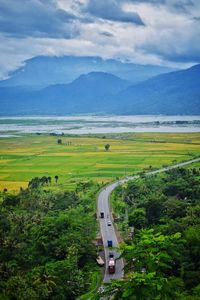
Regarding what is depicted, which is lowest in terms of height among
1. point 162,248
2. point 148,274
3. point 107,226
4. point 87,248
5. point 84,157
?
point 148,274

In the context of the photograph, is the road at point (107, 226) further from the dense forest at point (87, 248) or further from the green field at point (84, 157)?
the green field at point (84, 157)

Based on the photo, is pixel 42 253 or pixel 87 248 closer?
pixel 42 253

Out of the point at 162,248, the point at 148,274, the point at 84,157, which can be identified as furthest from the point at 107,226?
the point at 84,157

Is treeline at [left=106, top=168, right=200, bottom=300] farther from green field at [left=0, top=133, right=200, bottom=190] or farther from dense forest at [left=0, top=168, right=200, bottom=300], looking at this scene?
green field at [left=0, top=133, right=200, bottom=190]

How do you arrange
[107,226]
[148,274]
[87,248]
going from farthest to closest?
[107,226], [87,248], [148,274]

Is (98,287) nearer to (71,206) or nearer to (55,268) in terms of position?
(55,268)

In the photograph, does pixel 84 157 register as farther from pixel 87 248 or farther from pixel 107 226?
pixel 87 248
